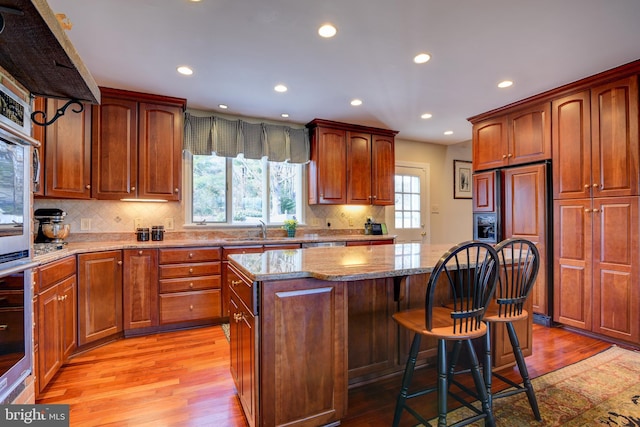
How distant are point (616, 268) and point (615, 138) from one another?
1155 mm

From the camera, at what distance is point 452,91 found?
10.8 feet

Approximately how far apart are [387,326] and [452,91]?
2527mm

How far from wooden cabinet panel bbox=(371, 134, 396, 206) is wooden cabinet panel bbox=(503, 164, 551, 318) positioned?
1555mm

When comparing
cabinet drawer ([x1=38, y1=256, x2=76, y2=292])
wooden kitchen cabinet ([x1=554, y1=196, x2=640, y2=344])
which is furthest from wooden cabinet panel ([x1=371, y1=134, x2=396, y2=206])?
cabinet drawer ([x1=38, y1=256, x2=76, y2=292])

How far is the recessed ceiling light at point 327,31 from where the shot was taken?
7.13ft

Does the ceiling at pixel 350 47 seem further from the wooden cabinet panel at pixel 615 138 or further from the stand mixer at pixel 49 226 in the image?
the stand mixer at pixel 49 226

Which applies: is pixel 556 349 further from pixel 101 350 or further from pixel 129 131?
pixel 129 131

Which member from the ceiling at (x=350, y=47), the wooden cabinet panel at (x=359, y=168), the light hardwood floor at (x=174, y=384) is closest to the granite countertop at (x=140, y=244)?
the wooden cabinet panel at (x=359, y=168)

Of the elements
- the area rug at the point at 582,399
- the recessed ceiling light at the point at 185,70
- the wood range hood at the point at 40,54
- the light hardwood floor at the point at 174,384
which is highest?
the recessed ceiling light at the point at 185,70

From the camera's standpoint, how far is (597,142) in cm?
293

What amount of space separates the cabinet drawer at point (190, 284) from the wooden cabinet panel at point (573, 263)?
3518 mm

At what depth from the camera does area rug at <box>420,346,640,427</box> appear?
68.7 inches

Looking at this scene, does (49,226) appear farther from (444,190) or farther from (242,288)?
(444,190)

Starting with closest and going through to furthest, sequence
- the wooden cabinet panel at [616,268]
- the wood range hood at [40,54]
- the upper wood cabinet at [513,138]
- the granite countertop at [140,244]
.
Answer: the wood range hood at [40,54], the granite countertop at [140,244], the wooden cabinet panel at [616,268], the upper wood cabinet at [513,138]
